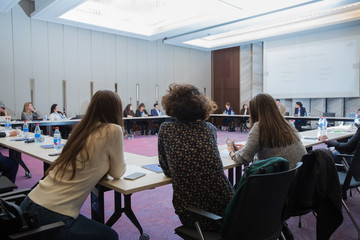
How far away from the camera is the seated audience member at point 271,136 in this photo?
6.81ft

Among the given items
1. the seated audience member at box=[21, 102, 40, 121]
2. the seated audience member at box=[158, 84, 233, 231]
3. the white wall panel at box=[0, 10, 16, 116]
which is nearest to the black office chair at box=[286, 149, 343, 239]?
the seated audience member at box=[158, 84, 233, 231]

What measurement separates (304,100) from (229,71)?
3648 millimetres

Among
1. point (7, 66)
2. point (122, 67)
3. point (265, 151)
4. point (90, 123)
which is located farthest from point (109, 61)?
point (90, 123)

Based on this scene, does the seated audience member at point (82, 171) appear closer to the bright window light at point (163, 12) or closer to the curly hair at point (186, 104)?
the curly hair at point (186, 104)

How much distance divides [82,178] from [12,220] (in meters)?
0.42

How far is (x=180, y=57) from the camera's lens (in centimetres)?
1276

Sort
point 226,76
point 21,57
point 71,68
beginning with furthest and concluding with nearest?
point 226,76
point 71,68
point 21,57

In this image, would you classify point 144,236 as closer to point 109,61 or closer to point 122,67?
point 109,61

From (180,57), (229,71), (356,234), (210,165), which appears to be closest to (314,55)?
(229,71)

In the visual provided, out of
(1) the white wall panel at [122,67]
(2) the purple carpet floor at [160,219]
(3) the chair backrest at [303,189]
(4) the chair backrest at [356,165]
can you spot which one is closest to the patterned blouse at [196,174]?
(3) the chair backrest at [303,189]

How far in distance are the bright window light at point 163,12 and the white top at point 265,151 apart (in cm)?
608

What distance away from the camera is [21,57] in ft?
28.9

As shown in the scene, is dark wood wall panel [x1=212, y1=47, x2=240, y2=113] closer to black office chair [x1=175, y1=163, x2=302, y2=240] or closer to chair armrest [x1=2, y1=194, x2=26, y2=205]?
black office chair [x1=175, y1=163, x2=302, y2=240]

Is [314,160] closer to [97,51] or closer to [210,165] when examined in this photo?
[210,165]
